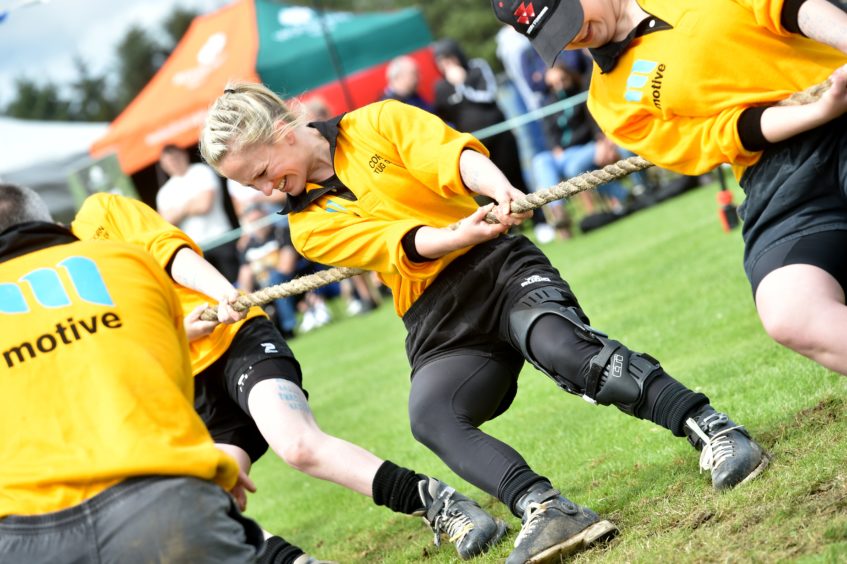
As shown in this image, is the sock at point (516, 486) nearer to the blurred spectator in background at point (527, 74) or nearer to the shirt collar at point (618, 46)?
the shirt collar at point (618, 46)

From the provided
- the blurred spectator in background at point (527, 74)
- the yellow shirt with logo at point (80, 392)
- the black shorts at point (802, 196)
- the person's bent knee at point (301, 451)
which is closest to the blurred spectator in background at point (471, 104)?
the blurred spectator in background at point (527, 74)

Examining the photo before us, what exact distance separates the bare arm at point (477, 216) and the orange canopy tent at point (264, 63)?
36.1 ft

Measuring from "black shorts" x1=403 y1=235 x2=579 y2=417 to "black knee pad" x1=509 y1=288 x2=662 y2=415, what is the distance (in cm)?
12

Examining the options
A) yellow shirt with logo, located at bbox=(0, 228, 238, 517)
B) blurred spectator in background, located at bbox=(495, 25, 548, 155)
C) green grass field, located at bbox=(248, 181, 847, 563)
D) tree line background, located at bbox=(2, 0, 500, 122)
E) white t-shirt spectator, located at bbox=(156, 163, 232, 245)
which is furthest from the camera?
tree line background, located at bbox=(2, 0, 500, 122)

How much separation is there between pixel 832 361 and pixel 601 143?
31.6ft

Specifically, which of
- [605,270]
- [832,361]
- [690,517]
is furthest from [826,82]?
[605,270]

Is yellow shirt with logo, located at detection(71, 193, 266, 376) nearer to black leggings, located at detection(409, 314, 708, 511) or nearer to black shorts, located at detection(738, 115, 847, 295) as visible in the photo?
black leggings, located at detection(409, 314, 708, 511)

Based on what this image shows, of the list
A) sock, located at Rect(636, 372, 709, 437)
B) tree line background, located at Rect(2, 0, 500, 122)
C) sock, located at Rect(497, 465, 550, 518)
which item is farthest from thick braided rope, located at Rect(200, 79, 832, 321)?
tree line background, located at Rect(2, 0, 500, 122)

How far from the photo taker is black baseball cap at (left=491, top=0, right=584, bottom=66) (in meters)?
3.76

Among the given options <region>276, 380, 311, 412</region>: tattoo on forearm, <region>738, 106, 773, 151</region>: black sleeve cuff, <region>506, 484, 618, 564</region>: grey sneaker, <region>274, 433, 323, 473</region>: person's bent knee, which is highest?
<region>738, 106, 773, 151</region>: black sleeve cuff

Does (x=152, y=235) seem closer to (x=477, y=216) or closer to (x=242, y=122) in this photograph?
(x=242, y=122)

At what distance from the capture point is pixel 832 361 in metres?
3.38

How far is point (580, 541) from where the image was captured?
3676mm

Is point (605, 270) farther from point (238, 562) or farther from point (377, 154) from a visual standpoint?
point (238, 562)
